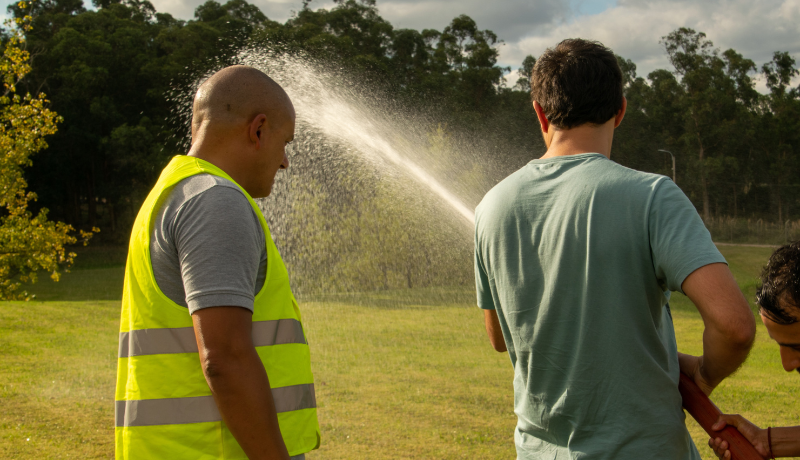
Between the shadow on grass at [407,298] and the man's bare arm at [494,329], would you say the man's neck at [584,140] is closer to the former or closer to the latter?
the man's bare arm at [494,329]

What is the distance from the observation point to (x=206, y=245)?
1503 mm

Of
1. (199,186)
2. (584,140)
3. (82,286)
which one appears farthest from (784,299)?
(82,286)

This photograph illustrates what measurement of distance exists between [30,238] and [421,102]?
27398 mm

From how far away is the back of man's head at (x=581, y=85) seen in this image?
1.71 m

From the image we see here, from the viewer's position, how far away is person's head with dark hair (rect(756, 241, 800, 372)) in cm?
167

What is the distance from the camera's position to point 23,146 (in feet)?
31.2

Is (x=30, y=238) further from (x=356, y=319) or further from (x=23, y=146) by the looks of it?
(x=356, y=319)

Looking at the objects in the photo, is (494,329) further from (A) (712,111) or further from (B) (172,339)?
(A) (712,111)

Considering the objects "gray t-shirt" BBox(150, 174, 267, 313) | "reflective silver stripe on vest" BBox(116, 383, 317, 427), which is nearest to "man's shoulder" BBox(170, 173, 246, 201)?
"gray t-shirt" BBox(150, 174, 267, 313)

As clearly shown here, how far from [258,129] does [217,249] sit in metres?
0.45

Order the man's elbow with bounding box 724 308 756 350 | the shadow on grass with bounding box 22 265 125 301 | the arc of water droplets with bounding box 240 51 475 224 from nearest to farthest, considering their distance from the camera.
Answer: the man's elbow with bounding box 724 308 756 350 → the arc of water droplets with bounding box 240 51 475 224 → the shadow on grass with bounding box 22 265 125 301

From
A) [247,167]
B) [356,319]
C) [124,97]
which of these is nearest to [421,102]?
[124,97]

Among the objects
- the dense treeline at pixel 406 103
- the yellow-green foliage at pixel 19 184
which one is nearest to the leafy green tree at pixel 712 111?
the dense treeline at pixel 406 103

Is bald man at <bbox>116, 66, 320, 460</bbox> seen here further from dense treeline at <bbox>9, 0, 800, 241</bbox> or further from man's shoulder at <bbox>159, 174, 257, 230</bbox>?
dense treeline at <bbox>9, 0, 800, 241</bbox>
